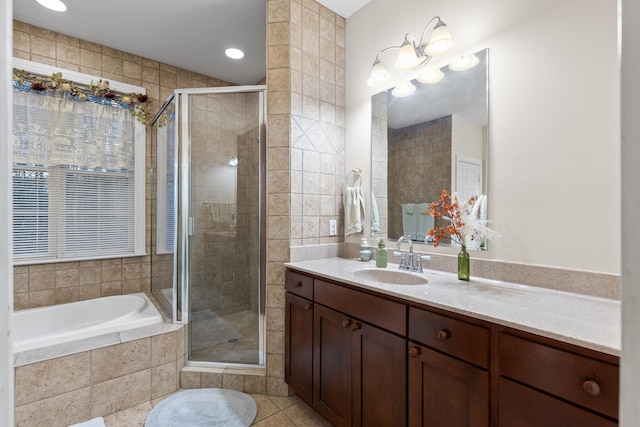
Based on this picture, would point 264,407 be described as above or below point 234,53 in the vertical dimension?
below

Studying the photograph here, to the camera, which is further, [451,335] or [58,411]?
[58,411]

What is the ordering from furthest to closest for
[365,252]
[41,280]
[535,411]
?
[41,280] → [365,252] → [535,411]

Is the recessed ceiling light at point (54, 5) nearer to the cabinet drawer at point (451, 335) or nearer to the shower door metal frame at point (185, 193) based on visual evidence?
the shower door metal frame at point (185, 193)

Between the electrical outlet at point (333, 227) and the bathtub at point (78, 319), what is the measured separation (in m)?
1.41

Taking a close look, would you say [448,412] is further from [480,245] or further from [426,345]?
[480,245]

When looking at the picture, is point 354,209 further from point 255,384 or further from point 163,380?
point 163,380

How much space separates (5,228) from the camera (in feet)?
0.99

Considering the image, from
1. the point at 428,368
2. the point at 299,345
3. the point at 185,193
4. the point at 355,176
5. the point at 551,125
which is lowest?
the point at 299,345

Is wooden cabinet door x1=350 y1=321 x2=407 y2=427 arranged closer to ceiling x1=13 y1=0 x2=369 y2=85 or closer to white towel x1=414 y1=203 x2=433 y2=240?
white towel x1=414 y1=203 x2=433 y2=240

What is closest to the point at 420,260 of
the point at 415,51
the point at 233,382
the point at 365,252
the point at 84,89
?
the point at 365,252

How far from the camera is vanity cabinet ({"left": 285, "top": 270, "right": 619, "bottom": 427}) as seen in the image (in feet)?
2.68

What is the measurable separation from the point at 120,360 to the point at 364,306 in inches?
62.8

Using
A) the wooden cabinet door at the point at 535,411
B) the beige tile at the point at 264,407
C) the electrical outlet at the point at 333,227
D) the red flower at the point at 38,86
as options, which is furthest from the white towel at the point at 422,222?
the red flower at the point at 38,86

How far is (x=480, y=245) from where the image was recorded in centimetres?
155
